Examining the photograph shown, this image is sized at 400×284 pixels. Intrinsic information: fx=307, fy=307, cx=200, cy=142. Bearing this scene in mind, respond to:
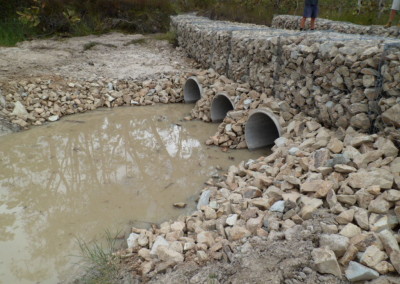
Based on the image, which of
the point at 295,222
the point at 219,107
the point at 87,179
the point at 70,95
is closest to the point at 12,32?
the point at 70,95

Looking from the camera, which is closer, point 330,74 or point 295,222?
point 295,222

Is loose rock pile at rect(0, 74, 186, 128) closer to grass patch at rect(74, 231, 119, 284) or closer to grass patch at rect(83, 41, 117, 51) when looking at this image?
grass patch at rect(83, 41, 117, 51)

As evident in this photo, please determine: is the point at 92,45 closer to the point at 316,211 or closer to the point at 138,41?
the point at 138,41

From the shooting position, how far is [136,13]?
14.5m

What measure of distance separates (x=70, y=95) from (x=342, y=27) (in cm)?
802

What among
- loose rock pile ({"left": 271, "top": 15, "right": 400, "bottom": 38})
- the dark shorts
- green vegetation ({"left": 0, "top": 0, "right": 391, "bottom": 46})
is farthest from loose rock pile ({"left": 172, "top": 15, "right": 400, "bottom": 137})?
green vegetation ({"left": 0, "top": 0, "right": 391, "bottom": 46})

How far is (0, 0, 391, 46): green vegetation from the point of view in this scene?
38.8 ft

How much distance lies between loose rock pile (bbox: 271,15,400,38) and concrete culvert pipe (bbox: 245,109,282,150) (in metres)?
4.14

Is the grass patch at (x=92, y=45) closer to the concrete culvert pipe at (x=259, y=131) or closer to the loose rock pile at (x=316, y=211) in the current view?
Result: the concrete culvert pipe at (x=259, y=131)

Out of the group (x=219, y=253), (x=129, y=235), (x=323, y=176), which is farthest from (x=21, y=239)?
(x=323, y=176)

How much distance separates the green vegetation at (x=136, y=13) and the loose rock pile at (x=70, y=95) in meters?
3.33

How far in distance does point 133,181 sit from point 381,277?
3.58 meters

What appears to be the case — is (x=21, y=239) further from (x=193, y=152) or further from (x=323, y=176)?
(x=323, y=176)

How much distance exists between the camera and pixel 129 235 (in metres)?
3.61
